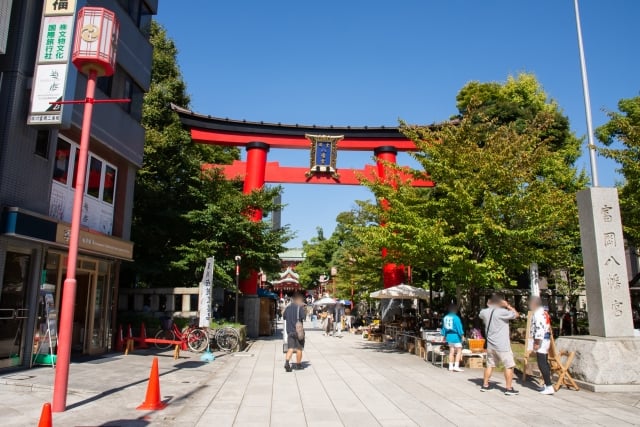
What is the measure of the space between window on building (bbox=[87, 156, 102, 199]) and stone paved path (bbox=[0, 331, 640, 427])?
4575 millimetres

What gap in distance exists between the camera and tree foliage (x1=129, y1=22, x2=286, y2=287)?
18.8m

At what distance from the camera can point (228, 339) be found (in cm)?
1631

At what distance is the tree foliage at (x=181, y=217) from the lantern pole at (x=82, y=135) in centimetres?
1127

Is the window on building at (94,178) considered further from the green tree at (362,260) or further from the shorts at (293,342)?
the green tree at (362,260)

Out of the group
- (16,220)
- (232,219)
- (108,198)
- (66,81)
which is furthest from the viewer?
(232,219)


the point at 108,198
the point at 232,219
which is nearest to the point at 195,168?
the point at 232,219

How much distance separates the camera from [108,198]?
46.1 ft

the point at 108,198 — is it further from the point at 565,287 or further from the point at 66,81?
the point at 565,287

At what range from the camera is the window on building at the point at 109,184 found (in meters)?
13.9

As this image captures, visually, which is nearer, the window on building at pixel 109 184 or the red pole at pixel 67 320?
the red pole at pixel 67 320

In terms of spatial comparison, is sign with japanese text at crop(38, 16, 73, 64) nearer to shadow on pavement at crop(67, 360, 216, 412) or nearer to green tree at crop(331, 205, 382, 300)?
shadow on pavement at crop(67, 360, 216, 412)

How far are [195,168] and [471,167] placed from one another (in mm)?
11903

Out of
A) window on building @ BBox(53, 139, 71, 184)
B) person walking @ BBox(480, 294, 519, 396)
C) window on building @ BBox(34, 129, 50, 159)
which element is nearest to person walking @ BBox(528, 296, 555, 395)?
person walking @ BBox(480, 294, 519, 396)

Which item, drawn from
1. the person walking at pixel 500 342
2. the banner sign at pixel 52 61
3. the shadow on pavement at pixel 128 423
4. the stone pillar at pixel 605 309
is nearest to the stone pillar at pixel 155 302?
the banner sign at pixel 52 61
